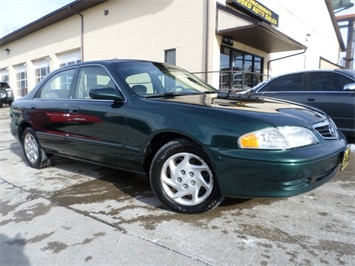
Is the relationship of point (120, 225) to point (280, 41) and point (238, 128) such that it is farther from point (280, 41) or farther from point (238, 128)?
point (280, 41)

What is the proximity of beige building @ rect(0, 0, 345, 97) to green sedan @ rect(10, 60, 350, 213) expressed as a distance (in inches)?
263

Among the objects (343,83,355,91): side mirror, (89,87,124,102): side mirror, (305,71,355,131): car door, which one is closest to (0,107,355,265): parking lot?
(89,87,124,102): side mirror

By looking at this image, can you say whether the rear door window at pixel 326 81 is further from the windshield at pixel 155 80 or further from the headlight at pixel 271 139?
the headlight at pixel 271 139

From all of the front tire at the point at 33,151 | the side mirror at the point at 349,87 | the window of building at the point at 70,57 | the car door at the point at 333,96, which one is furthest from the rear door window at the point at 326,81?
the window of building at the point at 70,57

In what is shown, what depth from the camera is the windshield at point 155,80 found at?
3.14m

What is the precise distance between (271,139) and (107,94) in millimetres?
1677

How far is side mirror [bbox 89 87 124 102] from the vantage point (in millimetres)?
2941

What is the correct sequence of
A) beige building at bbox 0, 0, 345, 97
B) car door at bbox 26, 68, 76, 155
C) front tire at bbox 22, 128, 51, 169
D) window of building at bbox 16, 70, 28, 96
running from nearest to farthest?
1. car door at bbox 26, 68, 76, 155
2. front tire at bbox 22, 128, 51, 169
3. beige building at bbox 0, 0, 345, 97
4. window of building at bbox 16, 70, 28, 96

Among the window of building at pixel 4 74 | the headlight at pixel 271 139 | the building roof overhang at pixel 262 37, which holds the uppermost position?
the building roof overhang at pixel 262 37

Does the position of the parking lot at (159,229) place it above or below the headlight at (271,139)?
below

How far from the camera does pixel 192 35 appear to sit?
33.5 ft

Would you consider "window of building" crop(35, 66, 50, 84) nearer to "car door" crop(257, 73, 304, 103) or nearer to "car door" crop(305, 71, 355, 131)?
"car door" crop(257, 73, 304, 103)

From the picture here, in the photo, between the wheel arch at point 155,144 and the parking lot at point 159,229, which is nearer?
the parking lot at point 159,229

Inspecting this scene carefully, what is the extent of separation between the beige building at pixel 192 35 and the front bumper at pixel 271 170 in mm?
7626
